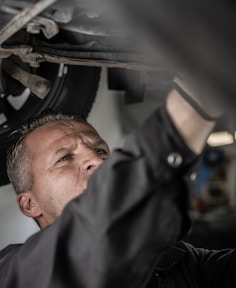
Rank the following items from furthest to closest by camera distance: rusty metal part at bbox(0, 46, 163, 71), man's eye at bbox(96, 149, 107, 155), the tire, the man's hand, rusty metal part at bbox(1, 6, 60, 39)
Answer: the tire
man's eye at bbox(96, 149, 107, 155)
rusty metal part at bbox(0, 46, 163, 71)
rusty metal part at bbox(1, 6, 60, 39)
the man's hand

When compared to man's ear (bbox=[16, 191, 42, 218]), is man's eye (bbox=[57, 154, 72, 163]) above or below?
above

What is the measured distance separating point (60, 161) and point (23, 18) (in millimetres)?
332

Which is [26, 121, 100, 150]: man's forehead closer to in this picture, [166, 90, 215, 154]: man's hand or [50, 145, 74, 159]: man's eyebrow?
[50, 145, 74, 159]: man's eyebrow

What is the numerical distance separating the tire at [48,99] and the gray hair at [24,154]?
0.09 meters

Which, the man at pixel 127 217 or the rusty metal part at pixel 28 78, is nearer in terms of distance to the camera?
the man at pixel 127 217

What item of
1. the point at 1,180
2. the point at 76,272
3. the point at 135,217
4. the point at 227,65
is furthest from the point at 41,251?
the point at 1,180

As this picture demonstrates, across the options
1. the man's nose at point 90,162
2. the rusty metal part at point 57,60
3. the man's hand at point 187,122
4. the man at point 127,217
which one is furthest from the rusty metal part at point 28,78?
the man's hand at point 187,122

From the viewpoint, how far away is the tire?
1220 mm

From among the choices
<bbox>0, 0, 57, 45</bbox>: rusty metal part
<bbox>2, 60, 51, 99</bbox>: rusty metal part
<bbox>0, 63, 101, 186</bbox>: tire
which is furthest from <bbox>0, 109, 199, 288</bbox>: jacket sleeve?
<bbox>0, 63, 101, 186</bbox>: tire

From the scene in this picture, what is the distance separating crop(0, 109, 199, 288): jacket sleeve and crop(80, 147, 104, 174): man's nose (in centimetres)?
23

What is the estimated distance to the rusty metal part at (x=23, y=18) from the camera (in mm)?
642

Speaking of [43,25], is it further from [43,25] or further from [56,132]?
[56,132]

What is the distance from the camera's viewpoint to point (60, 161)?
0.97 metres

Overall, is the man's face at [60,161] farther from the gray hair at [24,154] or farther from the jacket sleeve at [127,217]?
the jacket sleeve at [127,217]
